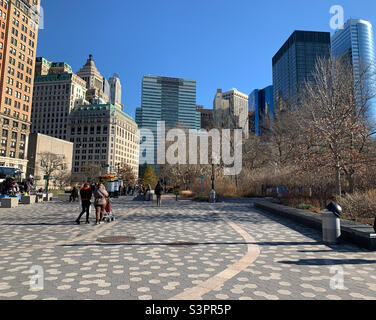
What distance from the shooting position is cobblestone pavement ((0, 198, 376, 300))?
153 inches

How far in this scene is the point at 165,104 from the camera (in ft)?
544

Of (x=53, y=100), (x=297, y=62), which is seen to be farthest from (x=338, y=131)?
(x=53, y=100)

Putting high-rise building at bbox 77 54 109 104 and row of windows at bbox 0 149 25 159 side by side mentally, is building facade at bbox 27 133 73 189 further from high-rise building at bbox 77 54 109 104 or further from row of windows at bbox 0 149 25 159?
high-rise building at bbox 77 54 109 104

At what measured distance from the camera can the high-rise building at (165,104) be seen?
162625mm

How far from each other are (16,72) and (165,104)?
326 ft

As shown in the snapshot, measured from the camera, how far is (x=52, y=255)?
6008mm

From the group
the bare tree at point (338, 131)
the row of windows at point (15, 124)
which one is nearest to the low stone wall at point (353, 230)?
the bare tree at point (338, 131)

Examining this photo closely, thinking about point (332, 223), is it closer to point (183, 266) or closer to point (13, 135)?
point (183, 266)

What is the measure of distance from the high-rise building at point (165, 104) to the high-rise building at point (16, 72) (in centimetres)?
8783

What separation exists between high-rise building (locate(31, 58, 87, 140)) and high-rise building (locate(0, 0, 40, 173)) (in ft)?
199

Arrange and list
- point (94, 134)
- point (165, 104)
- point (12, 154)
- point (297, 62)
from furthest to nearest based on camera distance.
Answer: point (165, 104), point (94, 134), point (12, 154), point (297, 62)

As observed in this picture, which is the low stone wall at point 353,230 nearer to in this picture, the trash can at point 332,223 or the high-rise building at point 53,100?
the trash can at point 332,223
